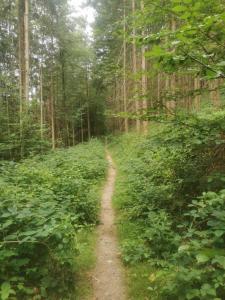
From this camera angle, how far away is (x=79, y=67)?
96.9 ft

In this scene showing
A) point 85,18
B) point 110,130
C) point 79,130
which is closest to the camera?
point 85,18

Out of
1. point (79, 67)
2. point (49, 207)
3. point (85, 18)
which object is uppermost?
point (85, 18)

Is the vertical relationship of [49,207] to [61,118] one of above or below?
below

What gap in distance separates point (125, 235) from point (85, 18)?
27703mm

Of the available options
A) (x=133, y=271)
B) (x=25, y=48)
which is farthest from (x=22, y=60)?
(x=133, y=271)

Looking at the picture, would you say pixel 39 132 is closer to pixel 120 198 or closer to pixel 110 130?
pixel 120 198

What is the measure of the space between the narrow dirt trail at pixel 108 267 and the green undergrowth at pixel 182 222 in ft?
0.57

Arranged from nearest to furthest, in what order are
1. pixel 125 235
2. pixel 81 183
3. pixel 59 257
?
pixel 59 257 < pixel 125 235 < pixel 81 183

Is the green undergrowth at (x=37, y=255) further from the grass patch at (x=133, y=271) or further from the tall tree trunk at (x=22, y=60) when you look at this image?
the tall tree trunk at (x=22, y=60)

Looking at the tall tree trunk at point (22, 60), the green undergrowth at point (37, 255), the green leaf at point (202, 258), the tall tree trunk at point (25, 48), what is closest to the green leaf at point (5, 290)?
the green undergrowth at point (37, 255)

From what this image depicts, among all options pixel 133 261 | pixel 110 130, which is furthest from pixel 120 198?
pixel 110 130

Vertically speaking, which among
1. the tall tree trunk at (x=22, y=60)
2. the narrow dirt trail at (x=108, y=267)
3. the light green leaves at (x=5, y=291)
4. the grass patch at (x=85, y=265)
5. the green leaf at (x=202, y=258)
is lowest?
the narrow dirt trail at (x=108, y=267)

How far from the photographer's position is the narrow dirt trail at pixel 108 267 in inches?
Result: 161

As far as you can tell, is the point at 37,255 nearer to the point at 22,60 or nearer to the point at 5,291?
the point at 5,291
